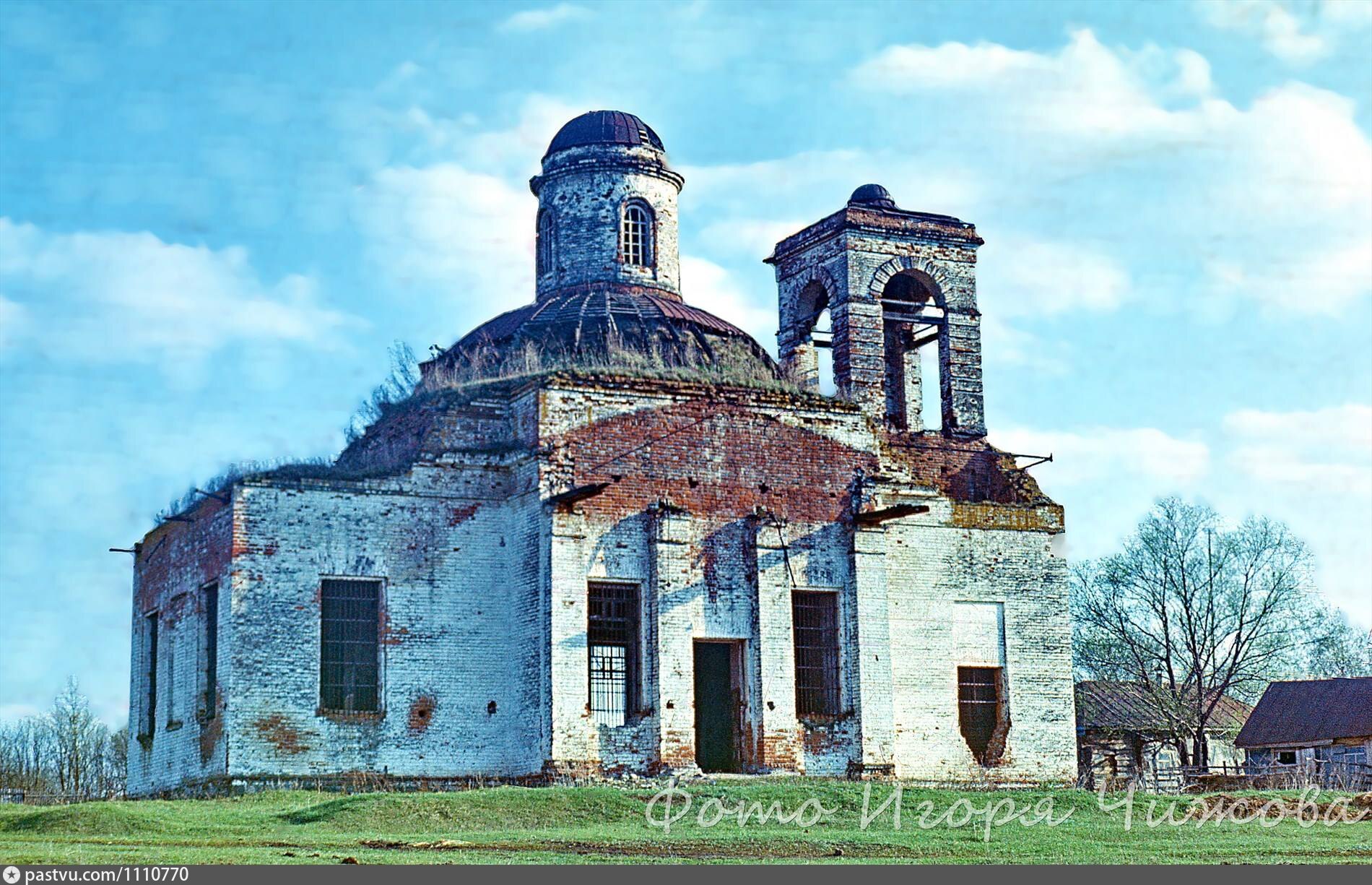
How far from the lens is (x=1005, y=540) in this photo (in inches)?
980

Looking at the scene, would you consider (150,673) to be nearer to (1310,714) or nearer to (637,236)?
(637,236)

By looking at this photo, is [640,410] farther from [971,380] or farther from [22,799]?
[22,799]

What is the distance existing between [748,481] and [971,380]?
5146mm

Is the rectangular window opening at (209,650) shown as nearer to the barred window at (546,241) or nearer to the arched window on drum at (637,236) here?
the barred window at (546,241)

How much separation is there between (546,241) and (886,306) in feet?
17.7

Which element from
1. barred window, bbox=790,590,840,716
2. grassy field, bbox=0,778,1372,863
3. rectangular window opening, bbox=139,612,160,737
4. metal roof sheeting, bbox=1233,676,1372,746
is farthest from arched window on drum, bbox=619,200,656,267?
metal roof sheeting, bbox=1233,676,1372,746

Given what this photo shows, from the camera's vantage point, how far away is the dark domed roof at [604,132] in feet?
90.4

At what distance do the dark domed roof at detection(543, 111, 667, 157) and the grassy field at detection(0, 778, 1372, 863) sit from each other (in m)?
11.1

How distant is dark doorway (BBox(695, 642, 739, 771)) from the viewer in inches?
890

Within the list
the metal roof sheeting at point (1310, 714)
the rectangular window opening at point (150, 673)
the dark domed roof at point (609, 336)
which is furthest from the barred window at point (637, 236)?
the metal roof sheeting at point (1310, 714)

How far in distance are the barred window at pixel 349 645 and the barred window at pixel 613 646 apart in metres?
2.61

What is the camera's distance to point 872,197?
27.2 meters

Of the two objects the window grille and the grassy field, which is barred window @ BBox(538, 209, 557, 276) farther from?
the grassy field

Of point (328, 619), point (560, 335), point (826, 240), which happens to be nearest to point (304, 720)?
point (328, 619)
